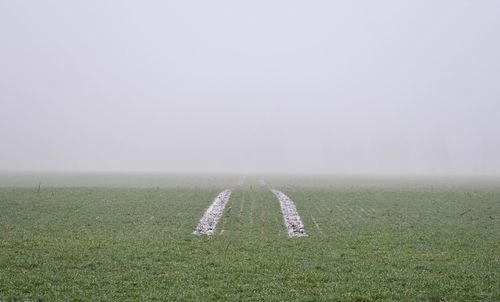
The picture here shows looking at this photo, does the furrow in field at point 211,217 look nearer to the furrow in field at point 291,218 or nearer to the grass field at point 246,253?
the grass field at point 246,253

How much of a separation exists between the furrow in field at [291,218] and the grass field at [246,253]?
94 centimetres

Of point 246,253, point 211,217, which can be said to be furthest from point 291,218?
point 246,253

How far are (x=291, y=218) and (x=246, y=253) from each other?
1498 centimetres

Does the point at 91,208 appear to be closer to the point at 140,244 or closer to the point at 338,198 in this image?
the point at 140,244

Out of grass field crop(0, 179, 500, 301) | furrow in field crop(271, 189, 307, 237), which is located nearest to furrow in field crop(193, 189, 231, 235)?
grass field crop(0, 179, 500, 301)

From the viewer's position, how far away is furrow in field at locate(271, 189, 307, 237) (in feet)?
113

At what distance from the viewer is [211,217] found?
41.4 meters

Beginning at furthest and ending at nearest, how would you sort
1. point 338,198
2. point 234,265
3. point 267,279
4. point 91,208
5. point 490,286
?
point 338,198
point 91,208
point 234,265
point 267,279
point 490,286

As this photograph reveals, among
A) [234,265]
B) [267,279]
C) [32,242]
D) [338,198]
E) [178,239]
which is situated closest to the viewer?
[267,279]

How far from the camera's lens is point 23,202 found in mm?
46500

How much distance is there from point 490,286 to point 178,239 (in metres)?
21.0

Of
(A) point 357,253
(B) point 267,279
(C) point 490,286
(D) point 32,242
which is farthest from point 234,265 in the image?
(D) point 32,242

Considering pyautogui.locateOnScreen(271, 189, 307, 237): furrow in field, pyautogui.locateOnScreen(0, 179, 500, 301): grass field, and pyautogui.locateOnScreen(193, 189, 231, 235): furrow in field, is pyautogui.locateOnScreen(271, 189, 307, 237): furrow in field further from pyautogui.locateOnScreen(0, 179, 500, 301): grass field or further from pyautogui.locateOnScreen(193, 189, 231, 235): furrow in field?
pyautogui.locateOnScreen(193, 189, 231, 235): furrow in field

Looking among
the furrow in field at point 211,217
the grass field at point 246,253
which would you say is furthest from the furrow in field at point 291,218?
the furrow in field at point 211,217
